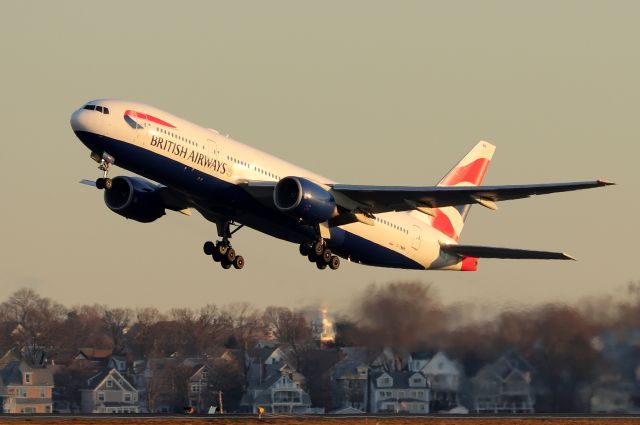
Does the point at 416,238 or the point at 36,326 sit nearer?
the point at 416,238

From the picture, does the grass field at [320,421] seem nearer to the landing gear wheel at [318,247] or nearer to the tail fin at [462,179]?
the landing gear wheel at [318,247]

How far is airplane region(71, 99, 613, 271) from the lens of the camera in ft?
158

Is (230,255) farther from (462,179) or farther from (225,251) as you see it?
(462,179)

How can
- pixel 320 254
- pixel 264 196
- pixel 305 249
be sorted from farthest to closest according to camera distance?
pixel 305 249, pixel 320 254, pixel 264 196

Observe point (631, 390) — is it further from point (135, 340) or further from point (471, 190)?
point (135, 340)

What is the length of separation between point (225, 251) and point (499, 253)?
494 inches

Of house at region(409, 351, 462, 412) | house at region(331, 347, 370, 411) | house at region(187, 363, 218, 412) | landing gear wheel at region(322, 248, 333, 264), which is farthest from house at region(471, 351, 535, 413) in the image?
house at region(187, 363, 218, 412)

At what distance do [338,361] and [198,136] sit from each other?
91.9 ft

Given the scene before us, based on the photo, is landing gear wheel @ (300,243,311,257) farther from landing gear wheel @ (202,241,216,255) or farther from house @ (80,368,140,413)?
house @ (80,368,140,413)

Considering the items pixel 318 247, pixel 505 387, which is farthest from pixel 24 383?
pixel 318 247

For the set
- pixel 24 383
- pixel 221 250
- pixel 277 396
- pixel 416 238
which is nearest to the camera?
pixel 221 250

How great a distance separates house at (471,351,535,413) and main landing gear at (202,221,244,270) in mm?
12690

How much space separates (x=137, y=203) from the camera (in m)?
54.5

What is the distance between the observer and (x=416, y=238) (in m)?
57.9
